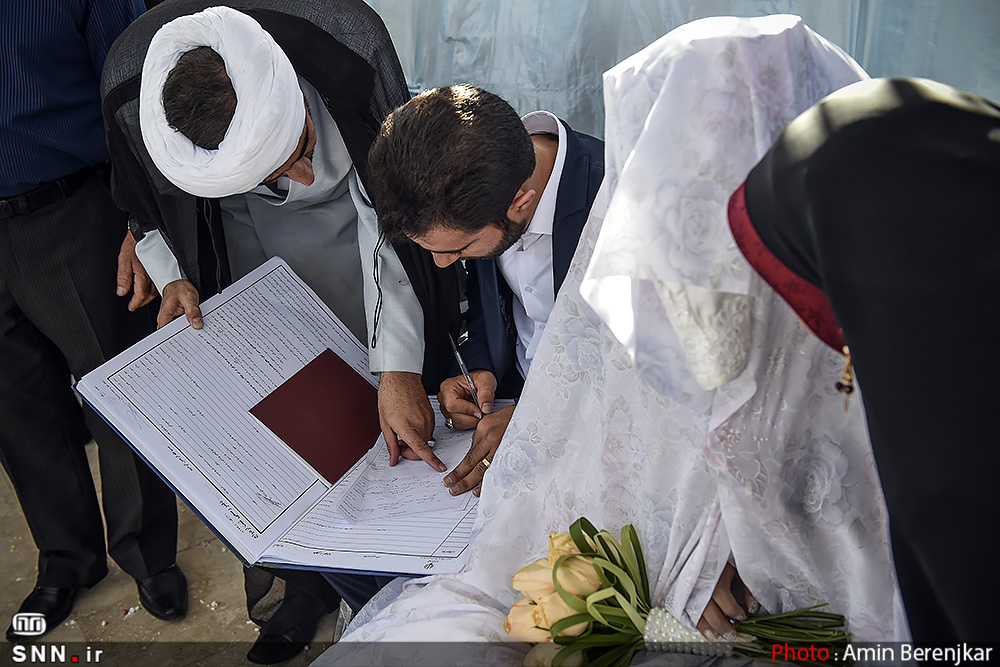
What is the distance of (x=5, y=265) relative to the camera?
2006 mm

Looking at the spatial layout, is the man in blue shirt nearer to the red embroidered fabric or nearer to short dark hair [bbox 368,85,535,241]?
short dark hair [bbox 368,85,535,241]

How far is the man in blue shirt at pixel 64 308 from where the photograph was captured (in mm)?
1910

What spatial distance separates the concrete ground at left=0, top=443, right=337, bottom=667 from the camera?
2105mm

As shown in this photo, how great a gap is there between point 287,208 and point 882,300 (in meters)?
1.65

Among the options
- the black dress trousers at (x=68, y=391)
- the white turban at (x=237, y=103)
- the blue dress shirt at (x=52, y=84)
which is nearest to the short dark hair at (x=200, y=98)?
the white turban at (x=237, y=103)

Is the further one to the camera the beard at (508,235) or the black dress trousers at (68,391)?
the black dress trousers at (68,391)

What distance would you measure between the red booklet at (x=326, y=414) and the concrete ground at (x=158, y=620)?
0.71m

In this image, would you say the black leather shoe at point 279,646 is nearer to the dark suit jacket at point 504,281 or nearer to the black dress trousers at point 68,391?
the black dress trousers at point 68,391

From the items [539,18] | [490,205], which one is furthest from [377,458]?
[539,18]

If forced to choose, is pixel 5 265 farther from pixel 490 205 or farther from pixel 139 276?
pixel 490 205

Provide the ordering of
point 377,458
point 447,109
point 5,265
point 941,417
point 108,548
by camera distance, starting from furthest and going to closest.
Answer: point 108,548
point 5,265
point 377,458
point 447,109
point 941,417

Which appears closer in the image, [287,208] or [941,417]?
[941,417]

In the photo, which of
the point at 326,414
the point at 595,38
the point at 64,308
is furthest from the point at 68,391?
the point at 595,38

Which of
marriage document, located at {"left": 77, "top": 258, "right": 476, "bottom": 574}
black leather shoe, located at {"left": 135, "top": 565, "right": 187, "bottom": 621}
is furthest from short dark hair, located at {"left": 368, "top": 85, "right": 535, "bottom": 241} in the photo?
black leather shoe, located at {"left": 135, "top": 565, "right": 187, "bottom": 621}
